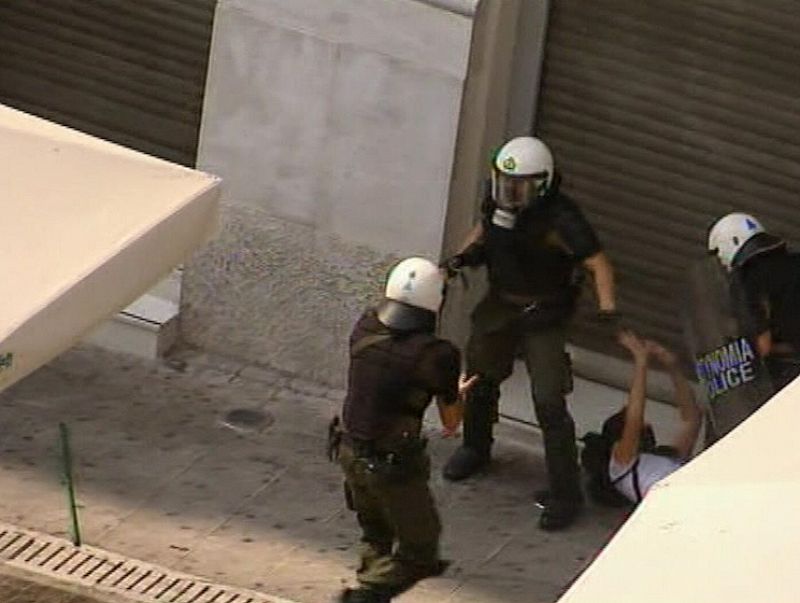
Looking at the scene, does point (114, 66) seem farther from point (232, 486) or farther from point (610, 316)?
point (610, 316)

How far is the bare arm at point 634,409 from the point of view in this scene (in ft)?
37.6

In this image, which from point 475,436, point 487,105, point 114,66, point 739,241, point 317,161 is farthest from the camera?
point 114,66

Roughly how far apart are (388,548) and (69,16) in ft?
12.0

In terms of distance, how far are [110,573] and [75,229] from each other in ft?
7.29

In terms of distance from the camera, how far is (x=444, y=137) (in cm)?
1200

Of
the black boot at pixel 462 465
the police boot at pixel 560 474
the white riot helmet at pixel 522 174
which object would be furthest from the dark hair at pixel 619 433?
the white riot helmet at pixel 522 174

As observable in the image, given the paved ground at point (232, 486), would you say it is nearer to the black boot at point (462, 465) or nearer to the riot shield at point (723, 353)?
the black boot at point (462, 465)

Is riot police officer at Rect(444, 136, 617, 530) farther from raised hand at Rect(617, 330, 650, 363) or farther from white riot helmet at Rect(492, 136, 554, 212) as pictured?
raised hand at Rect(617, 330, 650, 363)

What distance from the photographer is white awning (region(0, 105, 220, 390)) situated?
29.3ft

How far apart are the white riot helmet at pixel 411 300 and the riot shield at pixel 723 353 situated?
1317mm

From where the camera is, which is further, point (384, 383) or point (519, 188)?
point (519, 188)

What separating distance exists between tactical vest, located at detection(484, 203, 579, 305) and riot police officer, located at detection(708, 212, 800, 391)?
714 mm

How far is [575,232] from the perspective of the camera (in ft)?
36.7

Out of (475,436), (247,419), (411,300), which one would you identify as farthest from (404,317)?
(247,419)
